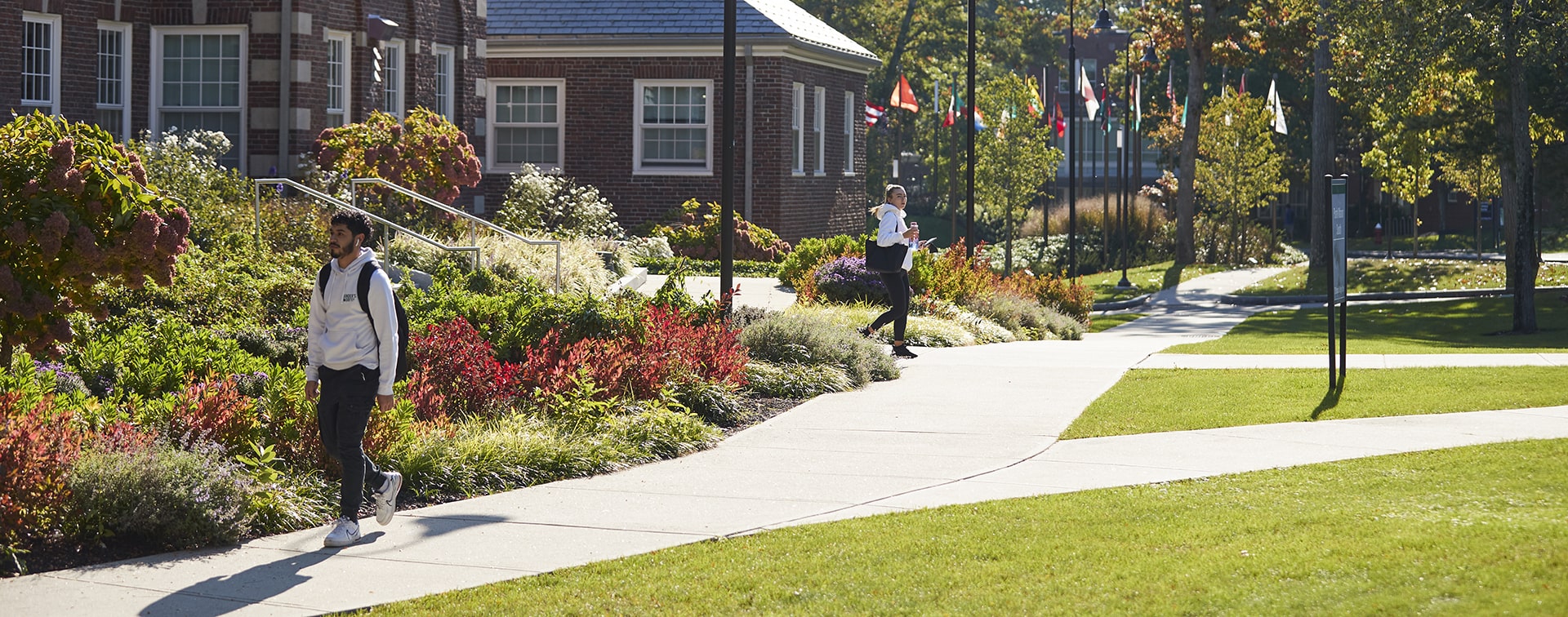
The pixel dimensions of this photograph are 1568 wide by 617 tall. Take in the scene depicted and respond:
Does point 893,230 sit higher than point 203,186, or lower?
lower

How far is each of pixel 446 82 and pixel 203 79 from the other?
17.9 feet

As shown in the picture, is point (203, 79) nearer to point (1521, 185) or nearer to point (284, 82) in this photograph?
point (284, 82)

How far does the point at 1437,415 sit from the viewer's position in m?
11.9

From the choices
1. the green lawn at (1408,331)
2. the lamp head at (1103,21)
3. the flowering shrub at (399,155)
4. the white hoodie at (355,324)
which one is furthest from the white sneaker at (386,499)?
the lamp head at (1103,21)

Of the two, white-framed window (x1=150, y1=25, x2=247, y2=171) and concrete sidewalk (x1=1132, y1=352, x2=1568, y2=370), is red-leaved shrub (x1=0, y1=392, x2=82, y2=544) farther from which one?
white-framed window (x1=150, y1=25, x2=247, y2=171)

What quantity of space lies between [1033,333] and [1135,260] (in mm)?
23416

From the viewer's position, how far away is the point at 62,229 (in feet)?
26.9

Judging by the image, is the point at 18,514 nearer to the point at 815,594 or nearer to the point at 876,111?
the point at 815,594

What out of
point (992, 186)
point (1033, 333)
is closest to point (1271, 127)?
point (992, 186)

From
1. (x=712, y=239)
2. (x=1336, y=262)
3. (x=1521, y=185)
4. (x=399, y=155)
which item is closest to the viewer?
(x=1336, y=262)

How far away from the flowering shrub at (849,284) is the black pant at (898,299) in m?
3.77

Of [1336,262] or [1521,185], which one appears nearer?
[1336,262]

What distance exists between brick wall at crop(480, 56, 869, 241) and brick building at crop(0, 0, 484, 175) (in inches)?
314

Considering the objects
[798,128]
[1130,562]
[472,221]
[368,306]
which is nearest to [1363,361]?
[472,221]
